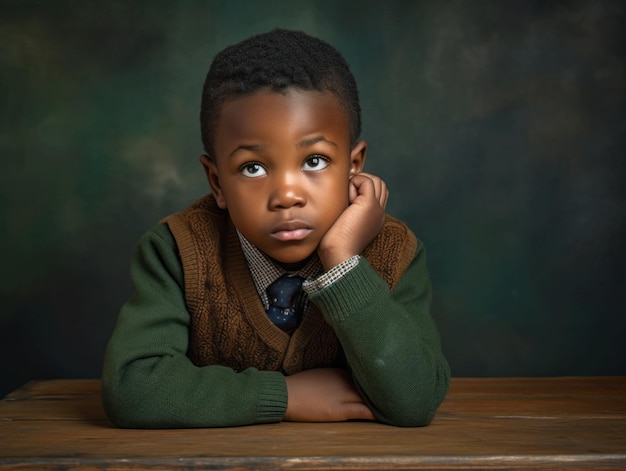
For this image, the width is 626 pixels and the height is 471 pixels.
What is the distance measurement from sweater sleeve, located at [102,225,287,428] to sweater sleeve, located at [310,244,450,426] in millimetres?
183

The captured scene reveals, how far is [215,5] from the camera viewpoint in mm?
3150

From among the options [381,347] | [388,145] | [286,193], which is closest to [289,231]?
[286,193]

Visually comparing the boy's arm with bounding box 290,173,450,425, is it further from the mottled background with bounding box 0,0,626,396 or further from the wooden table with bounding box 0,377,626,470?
the mottled background with bounding box 0,0,626,396

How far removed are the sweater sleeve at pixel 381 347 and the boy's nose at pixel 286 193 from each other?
0.19 m

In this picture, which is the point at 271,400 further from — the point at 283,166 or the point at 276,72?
the point at 276,72

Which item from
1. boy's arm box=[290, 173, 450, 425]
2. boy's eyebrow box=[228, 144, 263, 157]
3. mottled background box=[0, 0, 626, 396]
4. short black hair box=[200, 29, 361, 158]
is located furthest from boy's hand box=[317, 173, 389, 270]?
mottled background box=[0, 0, 626, 396]

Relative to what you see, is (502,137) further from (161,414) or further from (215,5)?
(161,414)

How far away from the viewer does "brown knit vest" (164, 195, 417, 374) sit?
208 cm

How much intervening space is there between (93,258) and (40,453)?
1.58 m

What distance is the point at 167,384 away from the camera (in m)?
1.90

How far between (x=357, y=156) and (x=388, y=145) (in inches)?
44.1

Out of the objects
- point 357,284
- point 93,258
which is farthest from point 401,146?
point 357,284

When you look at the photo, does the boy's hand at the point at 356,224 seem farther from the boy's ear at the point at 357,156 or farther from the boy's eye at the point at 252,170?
the boy's eye at the point at 252,170

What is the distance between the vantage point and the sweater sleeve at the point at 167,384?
1886 millimetres
